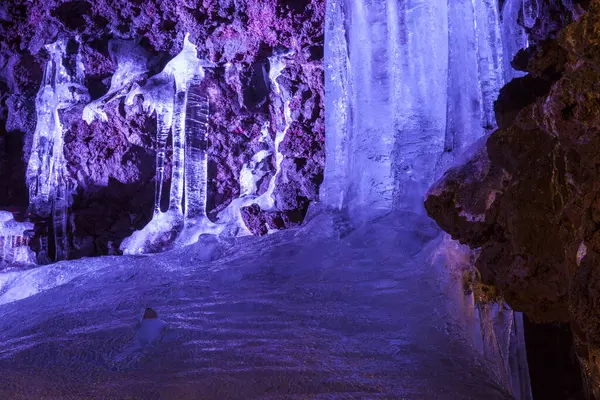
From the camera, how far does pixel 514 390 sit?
1628mm

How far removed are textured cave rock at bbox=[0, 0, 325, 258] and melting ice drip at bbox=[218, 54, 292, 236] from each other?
50mm

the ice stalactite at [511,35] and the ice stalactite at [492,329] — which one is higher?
the ice stalactite at [511,35]

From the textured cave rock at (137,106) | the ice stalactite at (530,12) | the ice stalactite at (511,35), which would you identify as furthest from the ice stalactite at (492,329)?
the textured cave rock at (137,106)

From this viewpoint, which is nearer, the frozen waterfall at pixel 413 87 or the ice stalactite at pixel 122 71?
the frozen waterfall at pixel 413 87

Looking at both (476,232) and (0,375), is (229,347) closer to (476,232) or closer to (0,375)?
(0,375)

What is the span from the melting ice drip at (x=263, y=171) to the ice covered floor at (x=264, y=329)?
1.37 meters

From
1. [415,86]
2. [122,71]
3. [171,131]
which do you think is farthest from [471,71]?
[122,71]

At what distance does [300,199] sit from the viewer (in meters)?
4.39

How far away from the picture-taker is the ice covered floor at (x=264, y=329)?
150cm

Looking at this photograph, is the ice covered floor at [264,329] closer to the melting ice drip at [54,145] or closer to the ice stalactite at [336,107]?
the ice stalactite at [336,107]

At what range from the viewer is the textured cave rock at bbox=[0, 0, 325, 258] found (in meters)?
4.21

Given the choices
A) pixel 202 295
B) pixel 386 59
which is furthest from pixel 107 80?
pixel 202 295

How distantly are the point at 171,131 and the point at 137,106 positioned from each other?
1.06 ft

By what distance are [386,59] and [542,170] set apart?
1814 millimetres
